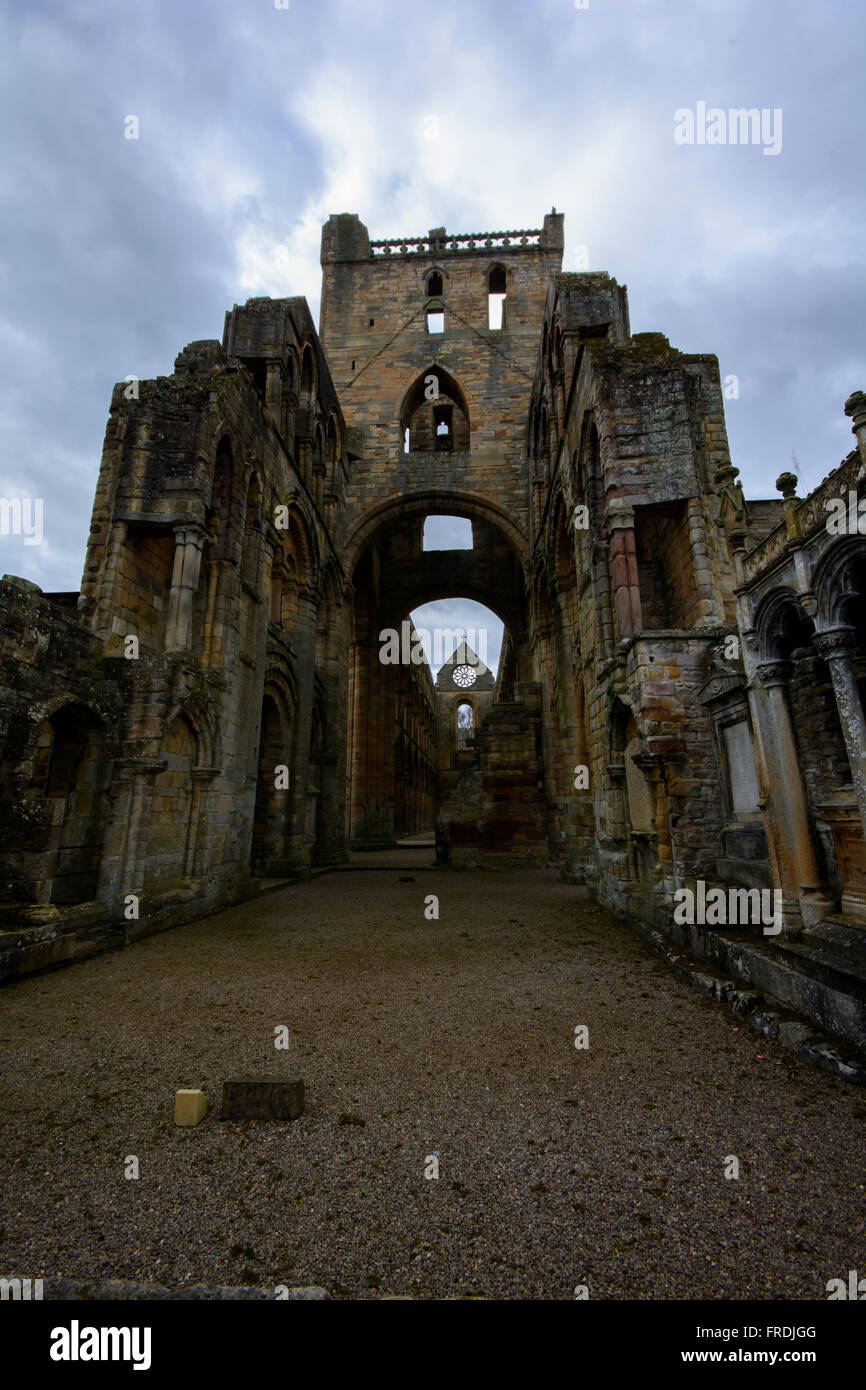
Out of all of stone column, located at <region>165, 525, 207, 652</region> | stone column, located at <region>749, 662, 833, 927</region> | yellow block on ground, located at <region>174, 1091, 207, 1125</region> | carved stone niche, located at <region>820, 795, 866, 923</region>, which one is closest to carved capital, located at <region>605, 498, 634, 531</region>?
stone column, located at <region>749, 662, 833, 927</region>

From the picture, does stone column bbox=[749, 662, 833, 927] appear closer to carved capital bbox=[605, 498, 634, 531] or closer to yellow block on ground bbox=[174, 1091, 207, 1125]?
carved capital bbox=[605, 498, 634, 531]

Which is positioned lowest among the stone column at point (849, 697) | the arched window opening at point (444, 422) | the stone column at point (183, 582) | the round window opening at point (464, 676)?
the stone column at point (849, 697)

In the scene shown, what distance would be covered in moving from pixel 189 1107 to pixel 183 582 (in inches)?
274

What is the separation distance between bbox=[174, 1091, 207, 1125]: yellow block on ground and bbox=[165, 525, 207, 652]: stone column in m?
6.31

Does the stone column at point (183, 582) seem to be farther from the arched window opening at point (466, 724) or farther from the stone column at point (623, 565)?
the arched window opening at point (466, 724)

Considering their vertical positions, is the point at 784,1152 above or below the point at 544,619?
below

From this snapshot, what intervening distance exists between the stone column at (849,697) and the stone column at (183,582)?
7402 millimetres

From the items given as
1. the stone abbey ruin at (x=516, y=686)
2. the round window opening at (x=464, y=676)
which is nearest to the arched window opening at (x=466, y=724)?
the round window opening at (x=464, y=676)

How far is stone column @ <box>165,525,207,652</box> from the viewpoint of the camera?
322 inches

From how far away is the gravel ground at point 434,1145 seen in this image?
1.89 metres

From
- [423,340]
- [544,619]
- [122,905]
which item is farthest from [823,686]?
[423,340]

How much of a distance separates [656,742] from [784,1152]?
4.48m

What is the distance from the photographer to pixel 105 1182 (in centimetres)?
234
